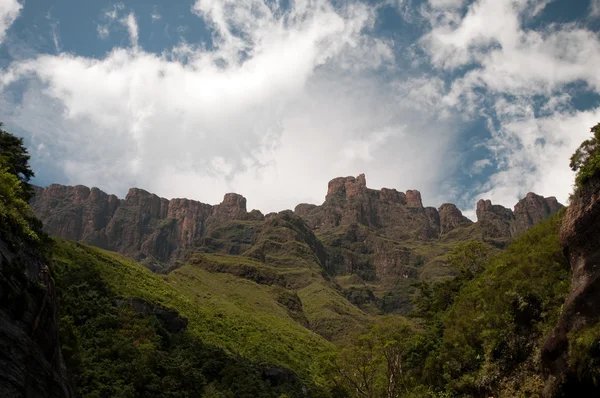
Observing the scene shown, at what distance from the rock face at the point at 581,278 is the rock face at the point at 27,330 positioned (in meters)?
19.9

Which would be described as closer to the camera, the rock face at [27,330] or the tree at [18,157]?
the rock face at [27,330]

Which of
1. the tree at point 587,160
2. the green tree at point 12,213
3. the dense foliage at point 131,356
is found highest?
the tree at point 587,160

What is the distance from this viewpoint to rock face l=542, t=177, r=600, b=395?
714 inches

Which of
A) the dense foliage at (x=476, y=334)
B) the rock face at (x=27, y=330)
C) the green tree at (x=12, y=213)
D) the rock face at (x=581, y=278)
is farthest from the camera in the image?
the dense foliage at (x=476, y=334)

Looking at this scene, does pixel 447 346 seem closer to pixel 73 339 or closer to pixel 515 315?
pixel 515 315

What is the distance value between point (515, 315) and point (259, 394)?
→ 27.9 meters

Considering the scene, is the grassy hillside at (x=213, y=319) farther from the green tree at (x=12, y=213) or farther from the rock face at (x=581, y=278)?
the rock face at (x=581, y=278)

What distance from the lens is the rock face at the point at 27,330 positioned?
1436 centimetres

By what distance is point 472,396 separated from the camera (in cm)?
2580

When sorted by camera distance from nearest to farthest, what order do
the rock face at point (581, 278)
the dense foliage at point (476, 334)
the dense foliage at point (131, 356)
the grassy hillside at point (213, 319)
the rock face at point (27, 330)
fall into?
the rock face at point (27, 330)
the rock face at point (581, 278)
the dense foliage at point (476, 334)
the dense foliage at point (131, 356)
the grassy hillside at point (213, 319)

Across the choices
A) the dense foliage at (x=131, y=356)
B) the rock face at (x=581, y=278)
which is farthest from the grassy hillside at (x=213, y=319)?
the rock face at (x=581, y=278)

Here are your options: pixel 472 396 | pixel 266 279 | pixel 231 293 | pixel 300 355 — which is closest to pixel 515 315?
pixel 472 396

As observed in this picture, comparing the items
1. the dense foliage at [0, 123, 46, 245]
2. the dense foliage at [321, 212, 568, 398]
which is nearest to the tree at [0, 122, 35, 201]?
the dense foliage at [0, 123, 46, 245]

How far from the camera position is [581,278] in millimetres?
19406
